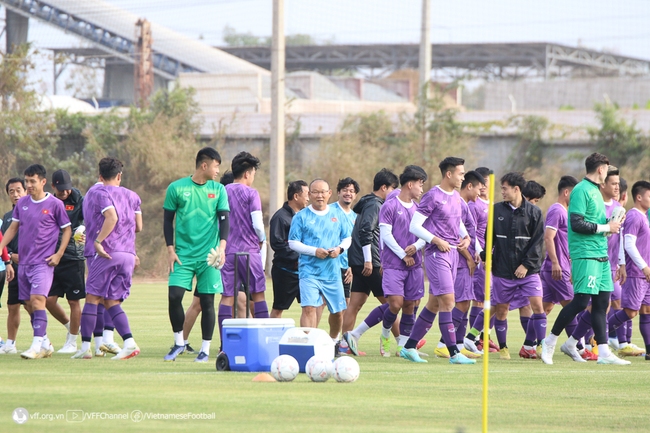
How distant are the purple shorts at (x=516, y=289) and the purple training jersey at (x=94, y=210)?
498 cm

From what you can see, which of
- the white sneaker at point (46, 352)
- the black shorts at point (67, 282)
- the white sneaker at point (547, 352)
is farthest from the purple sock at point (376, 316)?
the white sneaker at point (46, 352)

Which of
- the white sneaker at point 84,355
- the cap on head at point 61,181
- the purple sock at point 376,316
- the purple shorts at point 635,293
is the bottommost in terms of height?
the white sneaker at point 84,355

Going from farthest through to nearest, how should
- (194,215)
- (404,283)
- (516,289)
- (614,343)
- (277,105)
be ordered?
(277,105), (614,343), (516,289), (404,283), (194,215)

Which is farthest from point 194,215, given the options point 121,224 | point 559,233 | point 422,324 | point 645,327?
point 645,327

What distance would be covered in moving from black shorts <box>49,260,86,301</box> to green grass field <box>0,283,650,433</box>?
39.3 inches

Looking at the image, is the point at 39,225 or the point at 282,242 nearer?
the point at 39,225

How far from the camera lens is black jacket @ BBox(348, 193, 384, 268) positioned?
44.1 feet

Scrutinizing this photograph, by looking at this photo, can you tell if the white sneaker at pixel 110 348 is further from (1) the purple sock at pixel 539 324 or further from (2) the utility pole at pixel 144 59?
(2) the utility pole at pixel 144 59

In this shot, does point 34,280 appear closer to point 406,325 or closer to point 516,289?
point 406,325

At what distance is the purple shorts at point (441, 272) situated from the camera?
1204 centimetres

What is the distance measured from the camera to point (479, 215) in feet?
46.4

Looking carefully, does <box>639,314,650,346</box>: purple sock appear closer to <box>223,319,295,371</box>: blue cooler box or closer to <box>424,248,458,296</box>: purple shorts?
<box>424,248,458,296</box>: purple shorts

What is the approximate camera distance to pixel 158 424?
7.42 meters

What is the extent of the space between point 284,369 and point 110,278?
2881 millimetres
